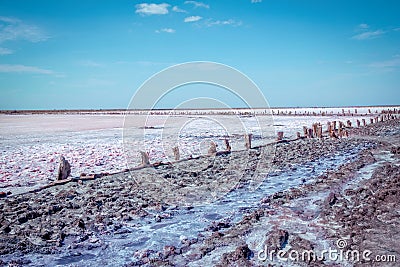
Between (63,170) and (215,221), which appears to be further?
(63,170)

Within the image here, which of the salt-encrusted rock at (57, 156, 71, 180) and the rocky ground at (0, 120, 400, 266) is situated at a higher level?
the salt-encrusted rock at (57, 156, 71, 180)

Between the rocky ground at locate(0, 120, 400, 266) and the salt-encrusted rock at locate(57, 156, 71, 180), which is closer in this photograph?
the rocky ground at locate(0, 120, 400, 266)

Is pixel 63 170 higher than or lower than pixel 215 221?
higher

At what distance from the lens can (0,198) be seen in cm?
822

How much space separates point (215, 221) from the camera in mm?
6586

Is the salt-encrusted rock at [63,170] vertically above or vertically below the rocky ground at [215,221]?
above

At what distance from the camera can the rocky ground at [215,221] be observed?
5027 mm

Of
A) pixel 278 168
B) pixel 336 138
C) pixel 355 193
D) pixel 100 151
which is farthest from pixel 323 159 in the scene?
pixel 100 151

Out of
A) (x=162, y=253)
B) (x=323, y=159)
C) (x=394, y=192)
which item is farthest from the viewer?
(x=323, y=159)

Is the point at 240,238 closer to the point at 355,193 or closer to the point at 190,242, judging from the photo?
the point at 190,242

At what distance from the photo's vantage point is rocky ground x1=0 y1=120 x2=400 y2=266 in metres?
5.03

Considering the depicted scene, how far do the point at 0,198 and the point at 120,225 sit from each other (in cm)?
400

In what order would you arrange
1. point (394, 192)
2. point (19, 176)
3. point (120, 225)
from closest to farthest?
point (120, 225), point (394, 192), point (19, 176)

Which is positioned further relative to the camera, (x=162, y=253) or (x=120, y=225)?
(x=120, y=225)
